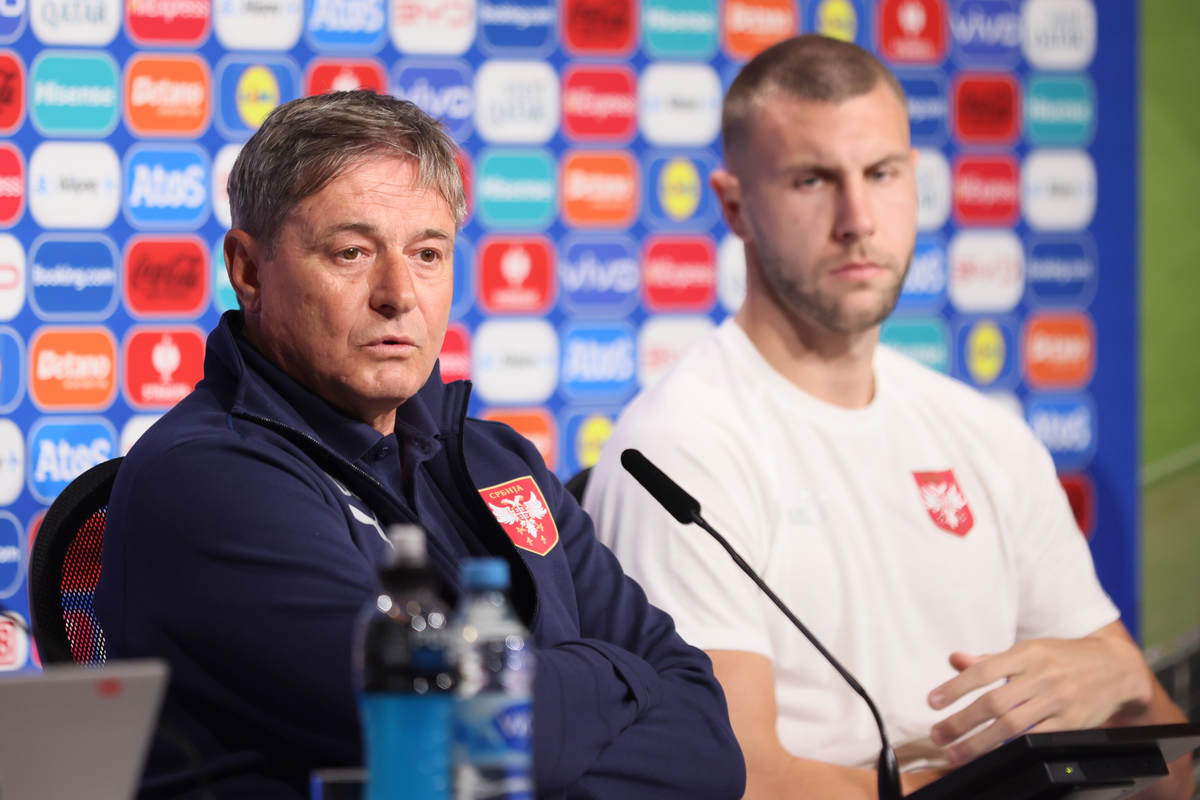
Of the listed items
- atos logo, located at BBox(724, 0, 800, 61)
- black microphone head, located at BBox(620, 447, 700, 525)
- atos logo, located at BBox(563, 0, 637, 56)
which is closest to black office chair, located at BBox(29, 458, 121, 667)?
black microphone head, located at BBox(620, 447, 700, 525)

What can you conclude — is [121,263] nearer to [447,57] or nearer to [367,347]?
[447,57]

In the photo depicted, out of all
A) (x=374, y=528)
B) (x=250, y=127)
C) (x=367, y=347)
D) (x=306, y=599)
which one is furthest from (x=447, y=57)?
(x=306, y=599)

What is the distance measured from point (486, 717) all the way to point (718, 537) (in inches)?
24.9

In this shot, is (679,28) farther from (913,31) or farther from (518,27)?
(913,31)

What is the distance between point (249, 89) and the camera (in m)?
2.49

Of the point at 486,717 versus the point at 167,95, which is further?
the point at 167,95

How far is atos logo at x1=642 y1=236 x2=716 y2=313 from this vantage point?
272cm

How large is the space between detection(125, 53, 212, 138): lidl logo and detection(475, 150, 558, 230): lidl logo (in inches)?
23.4

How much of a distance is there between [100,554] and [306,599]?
44 cm

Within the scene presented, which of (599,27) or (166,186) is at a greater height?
(599,27)

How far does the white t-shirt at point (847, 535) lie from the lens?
5.25ft

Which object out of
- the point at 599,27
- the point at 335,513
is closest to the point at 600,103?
the point at 599,27

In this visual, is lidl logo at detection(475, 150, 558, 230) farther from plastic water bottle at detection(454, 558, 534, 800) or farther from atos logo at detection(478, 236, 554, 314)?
plastic water bottle at detection(454, 558, 534, 800)

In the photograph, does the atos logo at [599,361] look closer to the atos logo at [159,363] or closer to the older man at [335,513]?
the atos logo at [159,363]
